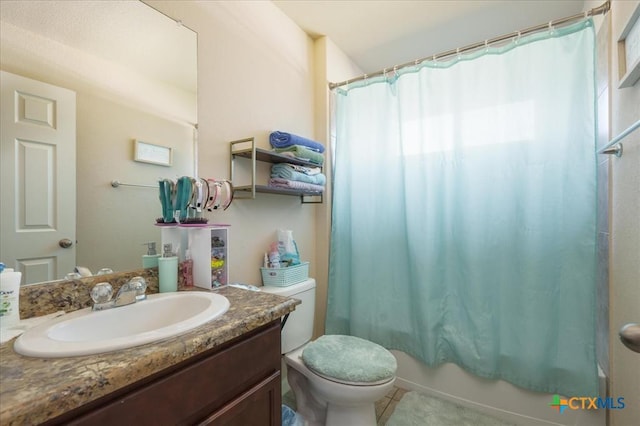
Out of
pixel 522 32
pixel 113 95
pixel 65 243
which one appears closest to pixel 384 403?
pixel 65 243

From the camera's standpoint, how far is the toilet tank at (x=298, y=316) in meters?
1.41

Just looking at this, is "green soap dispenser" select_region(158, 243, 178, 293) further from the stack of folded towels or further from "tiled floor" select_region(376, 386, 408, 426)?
"tiled floor" select_region(376, 386, 408, 426)

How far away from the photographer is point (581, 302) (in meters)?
1.28

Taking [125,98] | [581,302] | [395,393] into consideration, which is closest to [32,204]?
[125,98]

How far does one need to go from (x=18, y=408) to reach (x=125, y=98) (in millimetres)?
997

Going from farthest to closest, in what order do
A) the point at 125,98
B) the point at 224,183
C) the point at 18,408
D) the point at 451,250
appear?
the point at 451,250 → the point at 224,183 → the point at 125,98 → the point at 18,408

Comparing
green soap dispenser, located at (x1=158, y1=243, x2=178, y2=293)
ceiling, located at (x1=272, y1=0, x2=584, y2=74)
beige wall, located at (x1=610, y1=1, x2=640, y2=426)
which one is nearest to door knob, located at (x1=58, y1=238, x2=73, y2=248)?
green soap dispenser, located at (x1=158, y1=243, x2=178, y2=293)

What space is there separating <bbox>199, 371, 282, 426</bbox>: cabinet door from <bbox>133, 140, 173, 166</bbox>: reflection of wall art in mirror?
0.90m

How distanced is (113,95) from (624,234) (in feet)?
6.51

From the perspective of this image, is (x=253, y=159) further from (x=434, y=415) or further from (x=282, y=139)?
(x=434, y=415)

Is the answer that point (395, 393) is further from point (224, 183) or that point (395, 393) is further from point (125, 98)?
point (125, 98)

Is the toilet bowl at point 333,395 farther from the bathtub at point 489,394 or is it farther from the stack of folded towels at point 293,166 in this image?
the stack of folded towels at point 293,166

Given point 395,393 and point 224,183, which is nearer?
point 224,183

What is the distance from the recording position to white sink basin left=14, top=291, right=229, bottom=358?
1.88ft
